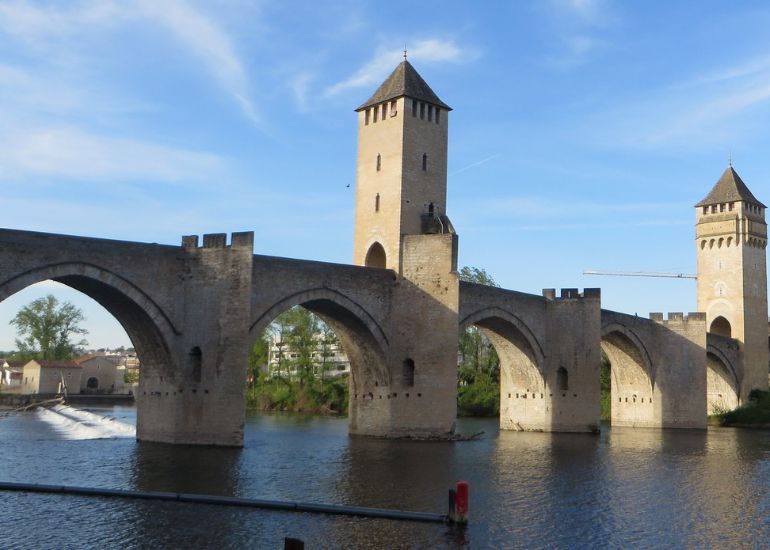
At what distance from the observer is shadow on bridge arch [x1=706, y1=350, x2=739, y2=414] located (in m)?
56.2

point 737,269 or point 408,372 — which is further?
point 737,269

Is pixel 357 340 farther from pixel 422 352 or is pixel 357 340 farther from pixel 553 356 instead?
pixel 553 356

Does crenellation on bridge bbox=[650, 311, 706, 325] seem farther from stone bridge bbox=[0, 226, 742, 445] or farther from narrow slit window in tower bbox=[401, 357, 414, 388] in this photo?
narrow slit window in tower bbox=[401, 357, 414, 388]

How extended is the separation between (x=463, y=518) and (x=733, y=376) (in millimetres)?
46696

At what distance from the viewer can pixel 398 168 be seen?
35.4m

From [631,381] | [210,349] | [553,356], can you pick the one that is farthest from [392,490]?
[631,381]

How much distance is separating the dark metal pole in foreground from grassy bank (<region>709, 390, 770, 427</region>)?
41.7 m

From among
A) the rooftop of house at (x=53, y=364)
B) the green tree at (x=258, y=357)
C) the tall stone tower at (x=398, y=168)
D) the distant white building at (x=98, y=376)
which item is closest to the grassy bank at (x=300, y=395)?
the green tree at (x=258, y=357)

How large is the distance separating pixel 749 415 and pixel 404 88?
31.8 m

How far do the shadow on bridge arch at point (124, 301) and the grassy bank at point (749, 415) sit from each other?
38.0 meters

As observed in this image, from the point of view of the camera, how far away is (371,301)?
33188mm

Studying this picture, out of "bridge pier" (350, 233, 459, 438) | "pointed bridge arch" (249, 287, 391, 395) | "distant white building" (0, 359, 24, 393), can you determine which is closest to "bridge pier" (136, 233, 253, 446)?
"pointed bridge arch" (249, 287, 391, 395)

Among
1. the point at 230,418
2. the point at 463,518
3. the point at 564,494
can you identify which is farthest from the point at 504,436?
the point at 463,518

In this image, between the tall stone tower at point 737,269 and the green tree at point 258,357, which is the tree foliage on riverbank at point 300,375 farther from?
the tall stone tower at point 737,269
